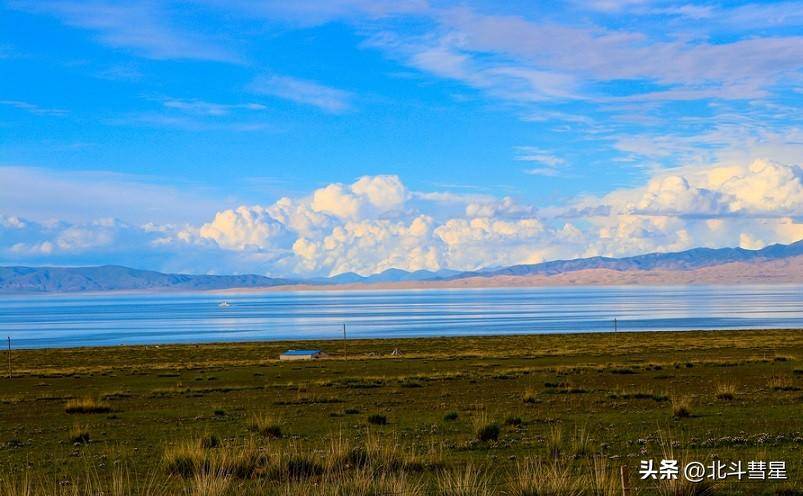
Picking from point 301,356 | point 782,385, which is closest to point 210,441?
point 782,385

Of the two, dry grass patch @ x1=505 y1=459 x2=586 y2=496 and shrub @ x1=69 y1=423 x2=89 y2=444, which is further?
shrub @ x1=69 y1=423 x2=89 y2=444

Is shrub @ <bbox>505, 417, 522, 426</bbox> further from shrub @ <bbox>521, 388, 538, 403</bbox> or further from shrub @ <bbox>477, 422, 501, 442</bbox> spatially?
shrub @ <bbox>521, 388, 538, 403</bbox>

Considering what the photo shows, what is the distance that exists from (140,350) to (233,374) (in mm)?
33271

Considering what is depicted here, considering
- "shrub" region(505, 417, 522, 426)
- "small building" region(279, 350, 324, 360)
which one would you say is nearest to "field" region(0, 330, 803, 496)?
"shrub" region(505, 417, 522, 426)

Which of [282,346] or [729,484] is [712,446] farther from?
[282,346]

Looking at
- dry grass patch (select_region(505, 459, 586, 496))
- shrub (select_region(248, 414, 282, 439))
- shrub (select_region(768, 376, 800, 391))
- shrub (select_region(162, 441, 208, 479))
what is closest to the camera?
dry grass patch (select_region(505, 459, 586, 496))

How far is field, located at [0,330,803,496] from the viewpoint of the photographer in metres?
11.4

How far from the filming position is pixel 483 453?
14539mm

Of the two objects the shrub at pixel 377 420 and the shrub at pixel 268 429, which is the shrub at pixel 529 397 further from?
the shrub at pixel 268 429

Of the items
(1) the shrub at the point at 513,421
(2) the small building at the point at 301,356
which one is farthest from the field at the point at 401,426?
(2) the small building at the point at 301,356

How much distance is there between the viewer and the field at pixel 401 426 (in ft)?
37.4

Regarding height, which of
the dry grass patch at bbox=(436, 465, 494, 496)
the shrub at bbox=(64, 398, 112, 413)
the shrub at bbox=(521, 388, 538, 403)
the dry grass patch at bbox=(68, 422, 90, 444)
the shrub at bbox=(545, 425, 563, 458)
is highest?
the dry grass patch at bbox=(436, 465, 494, 496)

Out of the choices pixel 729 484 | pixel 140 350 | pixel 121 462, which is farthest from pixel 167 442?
pixel 140 350

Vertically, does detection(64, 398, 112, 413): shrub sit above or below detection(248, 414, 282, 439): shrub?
below
